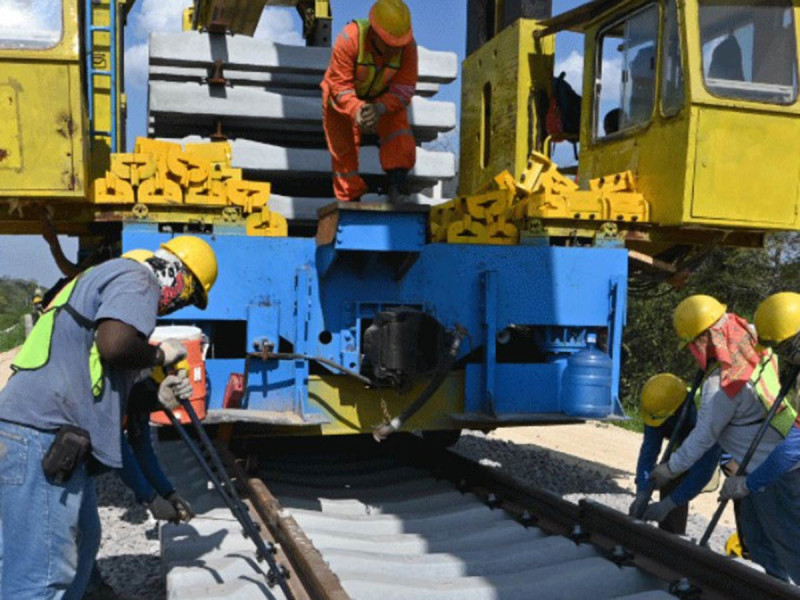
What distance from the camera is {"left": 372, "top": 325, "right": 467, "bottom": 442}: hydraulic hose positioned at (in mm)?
5098

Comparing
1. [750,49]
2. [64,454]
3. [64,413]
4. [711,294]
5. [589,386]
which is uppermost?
[750,49]

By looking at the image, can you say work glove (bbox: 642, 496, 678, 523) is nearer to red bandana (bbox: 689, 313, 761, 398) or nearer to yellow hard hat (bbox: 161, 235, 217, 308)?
red bandana (bbox: 689, 313, 761, 398)

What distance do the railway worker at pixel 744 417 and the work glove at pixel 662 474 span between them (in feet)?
0.03

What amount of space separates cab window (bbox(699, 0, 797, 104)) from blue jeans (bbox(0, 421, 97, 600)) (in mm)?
4182

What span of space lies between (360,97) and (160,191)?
1482 millimetres

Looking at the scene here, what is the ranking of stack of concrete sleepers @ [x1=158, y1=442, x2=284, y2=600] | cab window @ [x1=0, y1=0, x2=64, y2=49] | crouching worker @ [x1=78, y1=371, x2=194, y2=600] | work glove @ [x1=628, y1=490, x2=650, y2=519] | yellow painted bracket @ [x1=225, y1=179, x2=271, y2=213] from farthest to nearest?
yellow painted bracket @ [x1=225, y1=179, x2=271, y2=213], work glove @ [x1=628, y1=490, x2=650, y2=519], cab window @ [x1=0, y1=0, x2=64, y2=49], crouching worker @ [x1=78, y1=371, x2=194, y2=600], stack of concrete sleepers @ [x1=158, y1=442, x2=284, y2=600]

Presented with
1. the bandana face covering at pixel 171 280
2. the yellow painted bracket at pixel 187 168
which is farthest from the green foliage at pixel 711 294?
the bandana face covering at pixel 171 280

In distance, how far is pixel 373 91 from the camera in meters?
5.95

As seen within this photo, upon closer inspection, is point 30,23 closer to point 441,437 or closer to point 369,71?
point 369,71

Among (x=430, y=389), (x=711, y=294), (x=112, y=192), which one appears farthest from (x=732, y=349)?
(x=711, y=294)

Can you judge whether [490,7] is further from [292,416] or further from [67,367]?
[67,367]

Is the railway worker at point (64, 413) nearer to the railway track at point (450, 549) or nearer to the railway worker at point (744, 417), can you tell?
the railway track at point (450, 549)

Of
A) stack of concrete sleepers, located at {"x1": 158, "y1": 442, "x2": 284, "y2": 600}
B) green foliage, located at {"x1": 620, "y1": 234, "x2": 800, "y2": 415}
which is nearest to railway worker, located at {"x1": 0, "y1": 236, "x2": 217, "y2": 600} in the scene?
stack of concrete sleepers, located at {"x1": 158, "y1": 442, "x2": 284, "y2": 600}

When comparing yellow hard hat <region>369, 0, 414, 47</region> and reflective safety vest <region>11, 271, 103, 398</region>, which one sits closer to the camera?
reflective safety vest <region>11, 271, 103, 398</region>
